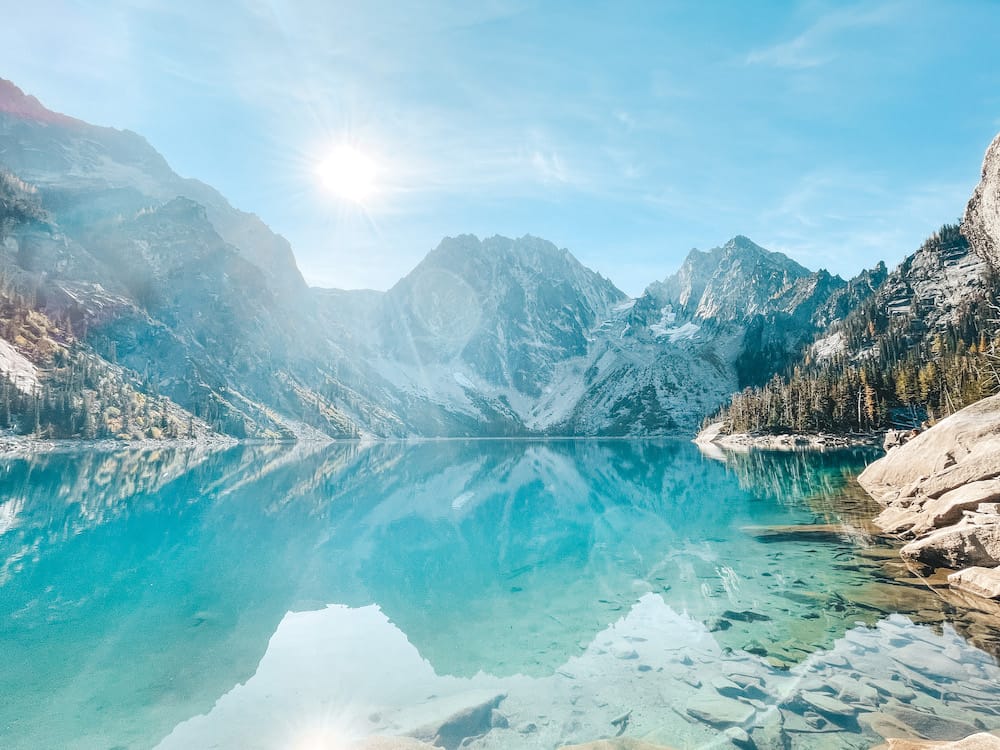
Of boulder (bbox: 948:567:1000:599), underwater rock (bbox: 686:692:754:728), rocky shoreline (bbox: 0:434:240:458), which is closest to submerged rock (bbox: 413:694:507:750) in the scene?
underwater rock (bbox: 686:692:754:728)

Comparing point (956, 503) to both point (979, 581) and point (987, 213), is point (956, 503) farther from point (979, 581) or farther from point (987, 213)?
point (987, 213)

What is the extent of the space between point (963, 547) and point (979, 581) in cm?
243

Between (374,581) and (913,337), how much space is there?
214 m

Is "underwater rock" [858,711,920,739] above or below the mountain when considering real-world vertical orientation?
below

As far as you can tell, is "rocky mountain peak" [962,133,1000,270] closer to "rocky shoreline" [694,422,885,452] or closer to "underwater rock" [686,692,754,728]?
"underwater rock" [686,692,754,728]

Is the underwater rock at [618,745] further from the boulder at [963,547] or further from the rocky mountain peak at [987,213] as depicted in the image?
the rocky mountain peak at [987,213]

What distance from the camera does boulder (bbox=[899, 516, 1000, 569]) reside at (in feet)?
63.3

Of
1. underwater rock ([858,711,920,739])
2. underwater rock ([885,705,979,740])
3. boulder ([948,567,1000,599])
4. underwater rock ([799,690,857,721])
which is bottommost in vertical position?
underwater rock ([799,690,857,721])

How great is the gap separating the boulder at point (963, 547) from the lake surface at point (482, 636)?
1.57m

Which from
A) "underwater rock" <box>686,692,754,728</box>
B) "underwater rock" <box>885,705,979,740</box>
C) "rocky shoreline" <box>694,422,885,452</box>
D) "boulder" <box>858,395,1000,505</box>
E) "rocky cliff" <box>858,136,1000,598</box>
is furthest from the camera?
"rocky shoreline" <box>694,422,885,452</box>

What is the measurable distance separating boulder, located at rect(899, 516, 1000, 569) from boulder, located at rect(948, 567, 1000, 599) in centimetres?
87

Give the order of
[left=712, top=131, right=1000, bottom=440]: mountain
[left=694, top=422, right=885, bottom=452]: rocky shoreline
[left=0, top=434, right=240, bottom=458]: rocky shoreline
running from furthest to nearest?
[left=0, top=434, right=240, bottom=458]: rocky shoreline → [left=694, top=422, right=885, bottom=452]: rocky shoreline → [left=712, top=131, right=1000, bottom=440]: mountain

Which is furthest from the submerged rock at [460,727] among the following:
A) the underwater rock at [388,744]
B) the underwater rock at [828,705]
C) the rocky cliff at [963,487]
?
the rocky cliff at [963,487]

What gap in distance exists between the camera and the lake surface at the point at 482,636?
38.5 feet
